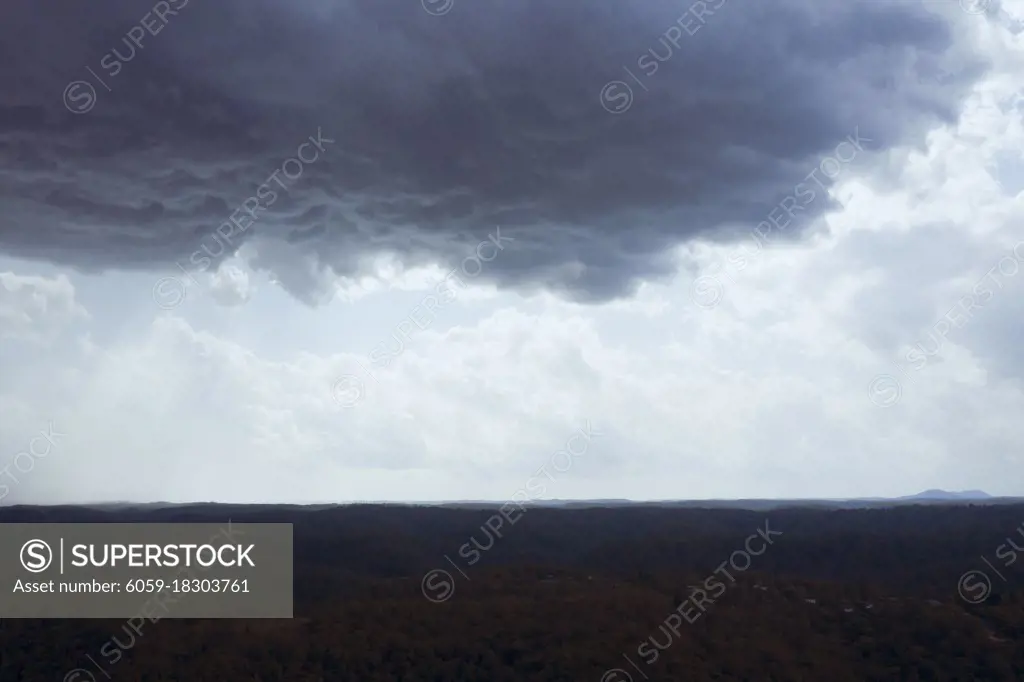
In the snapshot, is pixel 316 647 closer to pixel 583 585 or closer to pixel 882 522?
pixel 583 585

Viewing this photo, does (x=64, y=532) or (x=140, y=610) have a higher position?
(x=64, y=532)

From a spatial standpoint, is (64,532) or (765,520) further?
(765,520)

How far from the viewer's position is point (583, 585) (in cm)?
2712

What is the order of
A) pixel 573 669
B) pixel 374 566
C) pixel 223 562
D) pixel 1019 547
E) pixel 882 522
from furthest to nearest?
pixel 882 522
pixel 374 566
pixel 1019 547
pixel 223 562
pixel 573 669

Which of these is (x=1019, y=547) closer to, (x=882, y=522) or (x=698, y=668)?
(x=882, y=522)

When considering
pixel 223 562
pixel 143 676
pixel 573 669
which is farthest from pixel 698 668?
pixel 223 562

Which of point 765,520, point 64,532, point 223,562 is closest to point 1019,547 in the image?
point 765,520

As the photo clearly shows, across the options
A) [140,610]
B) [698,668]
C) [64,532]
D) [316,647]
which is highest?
[64,532]

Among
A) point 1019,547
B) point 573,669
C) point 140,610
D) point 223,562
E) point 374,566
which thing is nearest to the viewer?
point 573,669

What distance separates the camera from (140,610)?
82.0 feet

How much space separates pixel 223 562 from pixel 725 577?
15644 millimetres
